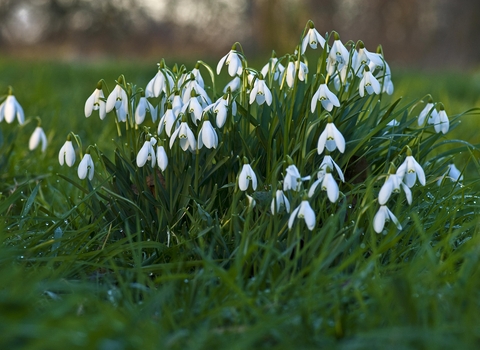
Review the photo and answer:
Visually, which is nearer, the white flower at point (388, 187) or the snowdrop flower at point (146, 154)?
the white flower at point (388, 187)

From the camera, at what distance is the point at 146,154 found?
5.89ft

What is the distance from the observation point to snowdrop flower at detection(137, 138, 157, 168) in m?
1.79

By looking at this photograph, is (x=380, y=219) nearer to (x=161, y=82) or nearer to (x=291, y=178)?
(x=291, y=178)

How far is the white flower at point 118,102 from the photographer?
1.86 m

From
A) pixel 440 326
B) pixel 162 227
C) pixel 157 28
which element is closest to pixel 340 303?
pixel 440 326

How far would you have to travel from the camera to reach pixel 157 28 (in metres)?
17.9

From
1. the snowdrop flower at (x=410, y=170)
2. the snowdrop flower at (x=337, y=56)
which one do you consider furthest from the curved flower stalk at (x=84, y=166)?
the snowdrop flower at (x=410, y=170)

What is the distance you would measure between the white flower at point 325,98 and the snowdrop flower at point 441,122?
1.39 feet

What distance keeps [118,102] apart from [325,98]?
0.68 metres

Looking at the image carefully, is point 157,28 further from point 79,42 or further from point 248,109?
point 248,109

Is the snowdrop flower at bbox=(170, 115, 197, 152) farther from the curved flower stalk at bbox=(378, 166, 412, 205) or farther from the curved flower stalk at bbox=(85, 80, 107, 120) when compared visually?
the curved flower stalk at bbox=(378, 166, 412, 205)

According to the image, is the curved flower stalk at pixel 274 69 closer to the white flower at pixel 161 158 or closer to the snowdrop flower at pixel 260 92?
the snowdrop flower at pixel 260 92

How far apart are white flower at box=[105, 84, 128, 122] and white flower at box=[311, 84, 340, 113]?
2.04ft

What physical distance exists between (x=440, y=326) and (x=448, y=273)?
0.43m
